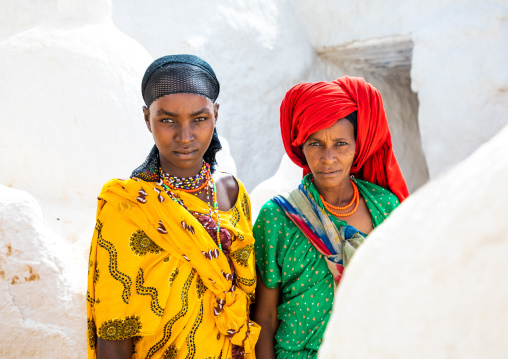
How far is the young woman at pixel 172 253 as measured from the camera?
4.91ft

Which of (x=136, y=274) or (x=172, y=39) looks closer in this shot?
(x=136, y=274)

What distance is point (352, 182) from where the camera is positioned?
1.99m

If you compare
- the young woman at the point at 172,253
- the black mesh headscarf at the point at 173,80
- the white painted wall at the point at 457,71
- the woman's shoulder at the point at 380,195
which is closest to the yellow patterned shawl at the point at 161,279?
the young woman at the point at 172,253

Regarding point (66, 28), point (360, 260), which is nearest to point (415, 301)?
point (360, 260)

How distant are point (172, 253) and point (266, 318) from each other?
438 mm

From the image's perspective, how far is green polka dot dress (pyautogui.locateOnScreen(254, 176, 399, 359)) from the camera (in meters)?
1.72

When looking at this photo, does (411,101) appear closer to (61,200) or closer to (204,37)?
(204,37)

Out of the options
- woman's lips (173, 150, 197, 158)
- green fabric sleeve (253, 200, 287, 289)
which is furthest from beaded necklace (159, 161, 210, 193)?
green fabric sleeve (253, 200, 287, 289)

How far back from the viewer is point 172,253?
156 centimetres

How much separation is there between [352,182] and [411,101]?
5508 mm

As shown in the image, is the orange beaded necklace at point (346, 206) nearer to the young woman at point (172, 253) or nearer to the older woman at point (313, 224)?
the older woman at point (313, 224)

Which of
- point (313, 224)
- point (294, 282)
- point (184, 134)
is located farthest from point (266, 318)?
point (184, 134)

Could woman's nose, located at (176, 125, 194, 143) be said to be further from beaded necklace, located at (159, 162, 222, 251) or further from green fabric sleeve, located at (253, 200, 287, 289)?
green fabric sleeve, located at (253, 200, 287, 289)

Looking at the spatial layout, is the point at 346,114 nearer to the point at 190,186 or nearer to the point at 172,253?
the point at 190,186
